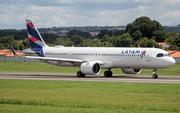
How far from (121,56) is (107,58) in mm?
2308

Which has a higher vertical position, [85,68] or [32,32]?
[32,32]

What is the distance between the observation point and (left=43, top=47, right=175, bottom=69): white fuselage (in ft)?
136

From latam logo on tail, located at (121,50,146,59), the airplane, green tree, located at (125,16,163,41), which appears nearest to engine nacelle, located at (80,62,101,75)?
the airplane

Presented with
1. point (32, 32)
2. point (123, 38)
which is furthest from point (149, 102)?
point (123, 38)

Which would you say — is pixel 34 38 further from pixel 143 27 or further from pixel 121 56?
pixel 143 27

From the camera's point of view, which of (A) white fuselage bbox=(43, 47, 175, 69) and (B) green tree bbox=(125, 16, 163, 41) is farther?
(B) green tree bbox=(125, 16, 163, 41)

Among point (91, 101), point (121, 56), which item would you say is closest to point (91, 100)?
point (91, 101)

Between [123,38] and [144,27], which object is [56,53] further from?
[144,27]

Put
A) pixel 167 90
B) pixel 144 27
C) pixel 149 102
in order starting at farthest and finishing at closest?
pixel 144 27, pixel 167 90, pixel 149 102

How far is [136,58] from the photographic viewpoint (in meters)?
42.8

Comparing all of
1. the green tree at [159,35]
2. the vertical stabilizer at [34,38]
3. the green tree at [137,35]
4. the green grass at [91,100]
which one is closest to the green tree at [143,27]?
the green tree at [137,35]

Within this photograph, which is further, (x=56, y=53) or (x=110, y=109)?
(x=56, y=53)

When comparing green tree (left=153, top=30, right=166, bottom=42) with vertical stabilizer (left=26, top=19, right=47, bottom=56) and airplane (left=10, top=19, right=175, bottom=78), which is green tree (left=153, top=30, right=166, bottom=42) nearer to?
vertical stabilizer (left=26, top=19, right=47, bottom=56)

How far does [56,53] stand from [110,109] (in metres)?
32.2
